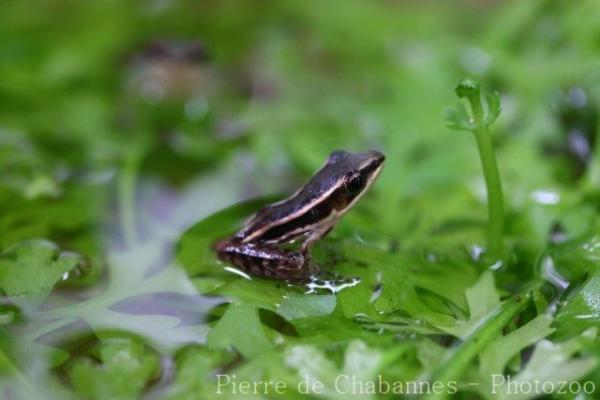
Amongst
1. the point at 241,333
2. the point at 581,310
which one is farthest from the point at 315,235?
the point at 581,310

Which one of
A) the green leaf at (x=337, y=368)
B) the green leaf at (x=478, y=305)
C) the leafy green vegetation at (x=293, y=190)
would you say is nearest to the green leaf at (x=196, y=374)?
the leafy green vegetation at (x=293, y=190)

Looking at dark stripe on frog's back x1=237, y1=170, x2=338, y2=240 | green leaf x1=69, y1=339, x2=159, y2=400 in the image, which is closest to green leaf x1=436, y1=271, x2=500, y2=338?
dark stripe on frog's back x1=237, y1=170, x2=338, y2=240

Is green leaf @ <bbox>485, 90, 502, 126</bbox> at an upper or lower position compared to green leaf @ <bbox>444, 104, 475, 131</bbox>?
upper

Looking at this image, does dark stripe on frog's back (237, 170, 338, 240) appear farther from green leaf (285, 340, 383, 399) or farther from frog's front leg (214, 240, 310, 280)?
green leaf (285, 340, 383, 399)

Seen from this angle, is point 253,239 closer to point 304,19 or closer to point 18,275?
point 18,275

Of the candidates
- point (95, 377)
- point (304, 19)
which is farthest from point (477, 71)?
point (95, 377)
